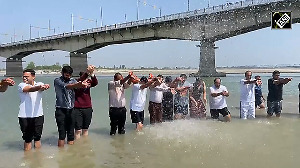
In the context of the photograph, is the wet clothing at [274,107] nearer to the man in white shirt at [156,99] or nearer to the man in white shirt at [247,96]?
the man in white shirt at [247,96]

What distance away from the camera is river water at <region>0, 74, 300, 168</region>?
5.45 meters

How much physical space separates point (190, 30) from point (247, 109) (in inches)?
1522

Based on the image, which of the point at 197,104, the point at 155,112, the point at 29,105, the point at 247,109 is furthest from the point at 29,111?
the point at 247,109

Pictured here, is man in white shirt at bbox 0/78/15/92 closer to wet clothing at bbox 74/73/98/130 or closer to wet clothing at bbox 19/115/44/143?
wet clothing at bbox 19/115/44/143

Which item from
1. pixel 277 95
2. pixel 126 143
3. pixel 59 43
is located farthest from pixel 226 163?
pixel 59 43

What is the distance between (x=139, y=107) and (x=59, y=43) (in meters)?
60.1

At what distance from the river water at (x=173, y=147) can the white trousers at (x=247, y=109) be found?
1.87 ft

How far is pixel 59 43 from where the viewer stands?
64.4 metres

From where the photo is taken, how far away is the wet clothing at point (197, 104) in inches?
384

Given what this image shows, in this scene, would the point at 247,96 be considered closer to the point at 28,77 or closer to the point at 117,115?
the point at 117,115

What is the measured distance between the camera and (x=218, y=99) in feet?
31.0

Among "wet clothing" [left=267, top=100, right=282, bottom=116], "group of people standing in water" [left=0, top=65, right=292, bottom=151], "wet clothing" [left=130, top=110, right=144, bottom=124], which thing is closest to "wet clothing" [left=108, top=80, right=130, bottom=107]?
"group of people standing in water" [left=0, top=65, right=292, bottom=151]

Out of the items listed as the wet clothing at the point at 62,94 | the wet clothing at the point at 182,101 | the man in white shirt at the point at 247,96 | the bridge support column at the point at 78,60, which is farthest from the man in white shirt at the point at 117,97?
the bridge support column at the point at 78,60

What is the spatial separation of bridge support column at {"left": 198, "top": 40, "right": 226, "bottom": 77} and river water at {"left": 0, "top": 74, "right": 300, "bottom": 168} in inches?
1644
